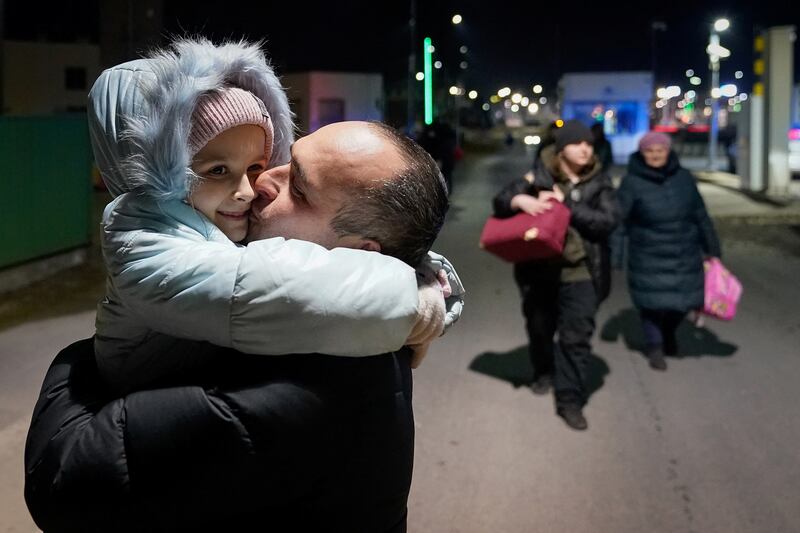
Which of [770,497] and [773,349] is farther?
[773,349]

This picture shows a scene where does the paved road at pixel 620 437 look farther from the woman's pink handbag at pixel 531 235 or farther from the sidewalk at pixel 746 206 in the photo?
the sidewalk at pixel 746 206

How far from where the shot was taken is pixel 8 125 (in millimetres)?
10148

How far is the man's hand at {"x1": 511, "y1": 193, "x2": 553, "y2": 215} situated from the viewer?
5645mm

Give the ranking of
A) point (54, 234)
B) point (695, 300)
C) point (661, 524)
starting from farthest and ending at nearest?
point (54, 234), point (695, 300), point (661, 524)

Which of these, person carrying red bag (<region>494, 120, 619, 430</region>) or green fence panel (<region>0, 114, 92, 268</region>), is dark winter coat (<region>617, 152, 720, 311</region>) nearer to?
person carrying red bag (<region>494, 120, 619, 430</region>)

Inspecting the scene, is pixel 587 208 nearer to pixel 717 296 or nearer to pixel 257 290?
pixel 717 296

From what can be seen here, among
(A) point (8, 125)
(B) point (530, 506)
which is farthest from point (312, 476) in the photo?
(A) point (8, 125)

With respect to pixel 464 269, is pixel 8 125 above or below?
above

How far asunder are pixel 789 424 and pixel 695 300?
1.45m

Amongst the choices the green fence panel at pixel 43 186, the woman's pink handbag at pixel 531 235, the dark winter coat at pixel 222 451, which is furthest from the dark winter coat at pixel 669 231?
the green fence panel at pixel 43 186

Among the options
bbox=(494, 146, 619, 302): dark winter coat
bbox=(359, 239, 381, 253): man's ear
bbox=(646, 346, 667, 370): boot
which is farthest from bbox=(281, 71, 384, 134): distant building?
bbox=(359, 239, 381, 253): man's ear

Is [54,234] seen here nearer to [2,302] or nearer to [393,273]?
[2,302]

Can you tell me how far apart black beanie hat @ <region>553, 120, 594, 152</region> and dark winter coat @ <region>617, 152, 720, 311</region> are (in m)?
1.26

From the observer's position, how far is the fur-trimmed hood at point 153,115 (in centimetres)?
143
